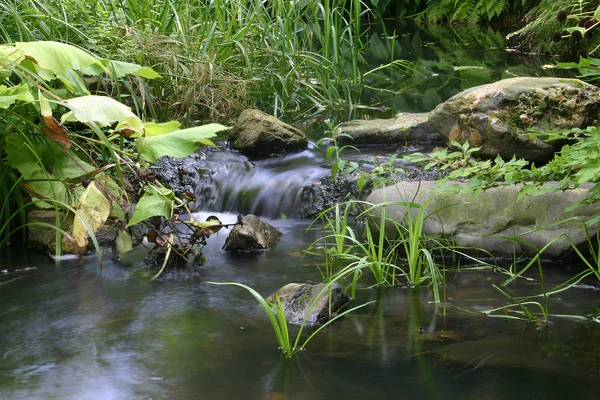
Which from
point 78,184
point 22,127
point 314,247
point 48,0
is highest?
point 48,0

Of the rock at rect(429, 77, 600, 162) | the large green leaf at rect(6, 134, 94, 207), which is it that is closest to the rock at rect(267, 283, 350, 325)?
the large green leaf at rect(6, 134, 94, 207)

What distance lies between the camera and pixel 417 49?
1281 cm

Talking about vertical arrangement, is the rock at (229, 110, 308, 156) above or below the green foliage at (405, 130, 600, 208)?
below

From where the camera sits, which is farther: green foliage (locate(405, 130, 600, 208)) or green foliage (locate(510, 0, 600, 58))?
green foliage (locate(510, 0, 600, 58))

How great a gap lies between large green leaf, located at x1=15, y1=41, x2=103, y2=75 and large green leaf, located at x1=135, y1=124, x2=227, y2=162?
0.51 m

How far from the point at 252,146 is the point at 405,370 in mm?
3414

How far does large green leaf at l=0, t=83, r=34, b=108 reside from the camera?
349cm

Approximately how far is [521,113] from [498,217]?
1.37 metres

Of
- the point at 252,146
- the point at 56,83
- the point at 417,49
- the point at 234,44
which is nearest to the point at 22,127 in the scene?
the point at 56,83

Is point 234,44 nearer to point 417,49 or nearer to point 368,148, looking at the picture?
point 368,148

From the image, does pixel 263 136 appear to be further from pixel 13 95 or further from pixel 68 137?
pixel 13 95

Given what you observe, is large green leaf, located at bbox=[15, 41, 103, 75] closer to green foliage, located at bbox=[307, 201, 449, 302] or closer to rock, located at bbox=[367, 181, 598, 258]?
green foliage, located at bbox=[307, 201, 449, 302]

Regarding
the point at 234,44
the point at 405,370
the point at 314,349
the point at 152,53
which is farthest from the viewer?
the point at 234,44

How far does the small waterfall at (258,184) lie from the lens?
506 centimetres
